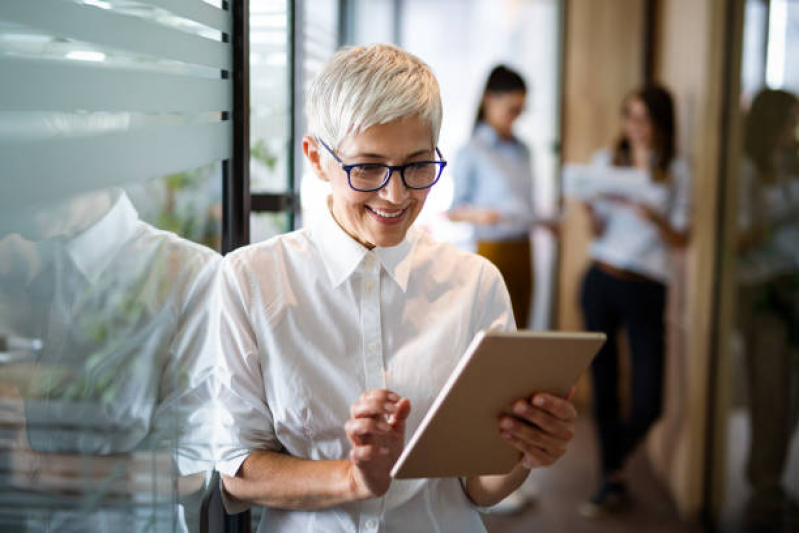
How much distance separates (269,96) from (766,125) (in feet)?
6.20

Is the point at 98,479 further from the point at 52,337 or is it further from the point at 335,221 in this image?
the point at 335,221

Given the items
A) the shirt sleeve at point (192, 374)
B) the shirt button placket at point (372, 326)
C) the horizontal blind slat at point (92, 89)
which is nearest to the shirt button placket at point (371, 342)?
the shirt button placket at point (372, 326)

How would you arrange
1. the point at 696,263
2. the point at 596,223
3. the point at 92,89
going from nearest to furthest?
1. the point at 92,89
2. the point at 696,263
3. the point at 596,223

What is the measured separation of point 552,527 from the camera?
323 cm

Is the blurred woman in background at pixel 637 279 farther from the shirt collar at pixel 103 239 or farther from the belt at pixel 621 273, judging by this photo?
the shirt collar at pixel 103 239

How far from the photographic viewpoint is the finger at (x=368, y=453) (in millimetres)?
1035

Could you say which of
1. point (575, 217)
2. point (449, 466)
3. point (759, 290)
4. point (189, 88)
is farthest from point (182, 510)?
point (575, 217)

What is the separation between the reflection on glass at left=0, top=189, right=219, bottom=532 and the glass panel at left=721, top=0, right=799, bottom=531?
2.08 metres

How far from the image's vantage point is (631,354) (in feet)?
11.2

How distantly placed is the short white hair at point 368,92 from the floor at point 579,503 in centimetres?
232

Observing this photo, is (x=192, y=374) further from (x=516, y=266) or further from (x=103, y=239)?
(x=516, y=266)

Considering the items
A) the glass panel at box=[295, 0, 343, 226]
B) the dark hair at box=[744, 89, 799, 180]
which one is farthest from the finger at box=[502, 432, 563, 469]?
the dark hair at box=[744, 89, 799, 180]

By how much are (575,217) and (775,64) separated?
2078 mm

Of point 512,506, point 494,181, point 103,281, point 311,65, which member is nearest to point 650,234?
point 494,181
